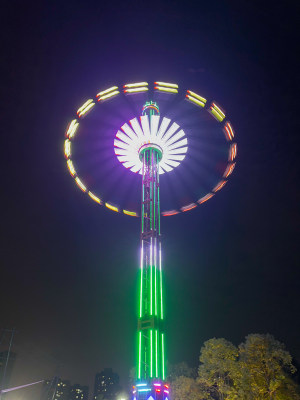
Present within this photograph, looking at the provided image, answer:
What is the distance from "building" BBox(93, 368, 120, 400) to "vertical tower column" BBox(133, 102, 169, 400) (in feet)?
325

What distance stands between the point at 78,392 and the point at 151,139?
4836 inches

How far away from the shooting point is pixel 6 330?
153ft

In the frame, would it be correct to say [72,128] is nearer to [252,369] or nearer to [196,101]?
[196,101]

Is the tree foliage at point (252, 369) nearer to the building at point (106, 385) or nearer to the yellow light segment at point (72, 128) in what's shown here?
the yellow light segment at point (72, 128)

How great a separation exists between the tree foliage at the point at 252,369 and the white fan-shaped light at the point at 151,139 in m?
18.3

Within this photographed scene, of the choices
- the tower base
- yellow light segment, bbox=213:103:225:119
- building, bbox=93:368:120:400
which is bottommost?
the tower base

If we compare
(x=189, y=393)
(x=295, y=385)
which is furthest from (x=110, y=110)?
(x=189, y=393)

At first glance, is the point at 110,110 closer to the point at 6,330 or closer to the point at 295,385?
the point at 295,385

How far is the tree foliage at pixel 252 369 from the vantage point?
80.3 feet

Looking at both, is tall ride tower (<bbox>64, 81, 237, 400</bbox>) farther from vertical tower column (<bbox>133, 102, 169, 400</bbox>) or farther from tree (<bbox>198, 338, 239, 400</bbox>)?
tree (<bbox>198, 338, 239, 400</bbox>)

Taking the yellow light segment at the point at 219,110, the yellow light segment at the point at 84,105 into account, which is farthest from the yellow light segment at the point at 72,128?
the yellow light segment at the point at 219,110

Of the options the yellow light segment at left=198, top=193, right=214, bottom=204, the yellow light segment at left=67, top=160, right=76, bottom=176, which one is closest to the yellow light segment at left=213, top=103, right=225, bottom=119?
the yellow light segment at left=198, top=193, right=214, bottom=204

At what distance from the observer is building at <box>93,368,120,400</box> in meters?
102

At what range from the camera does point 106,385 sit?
103750 mm
